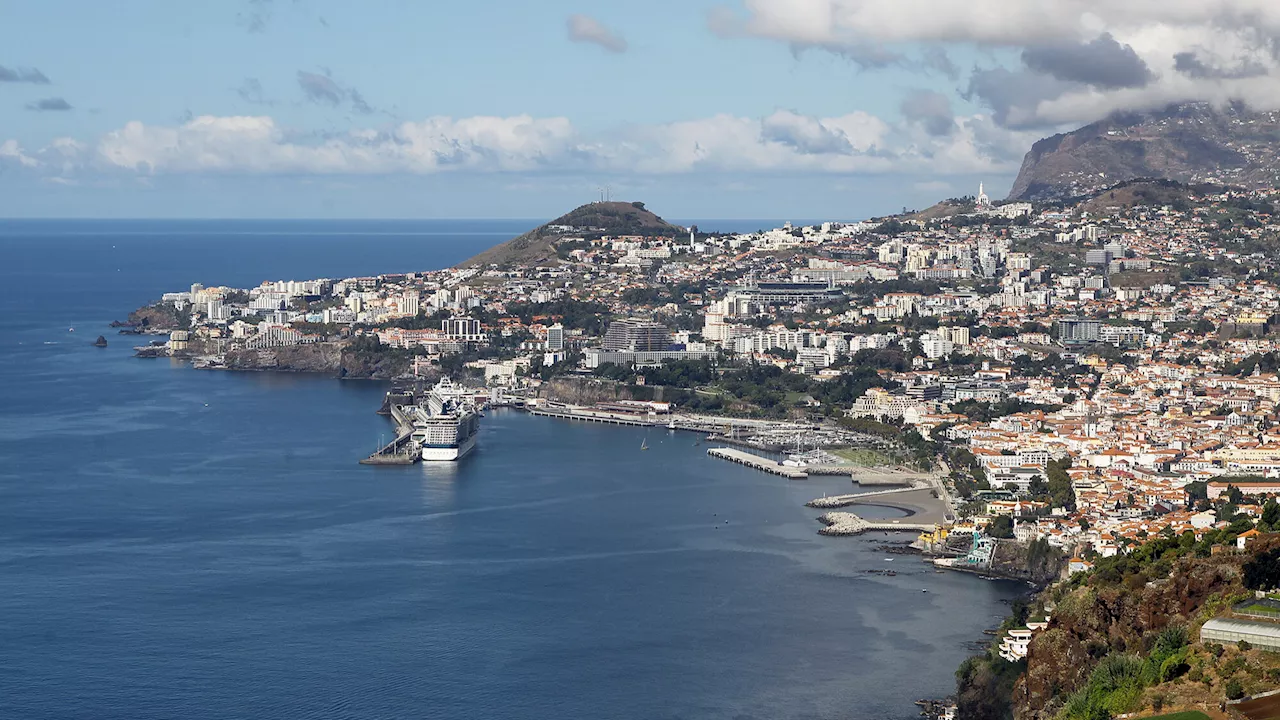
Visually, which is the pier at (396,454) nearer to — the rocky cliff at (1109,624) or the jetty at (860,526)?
the jetty at (860,526)

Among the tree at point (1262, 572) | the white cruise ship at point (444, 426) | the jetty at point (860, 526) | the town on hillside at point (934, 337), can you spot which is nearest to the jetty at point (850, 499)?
the town on hillside at point (934, 337)

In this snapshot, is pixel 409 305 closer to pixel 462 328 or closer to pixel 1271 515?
pixel 462 328

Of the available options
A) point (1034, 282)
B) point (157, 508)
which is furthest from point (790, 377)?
point (157, 508)

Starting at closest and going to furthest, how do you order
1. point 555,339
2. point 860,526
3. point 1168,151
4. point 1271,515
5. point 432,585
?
point 1271,515 → point 432,585 → point 860,526 → point 555,339 → point 1168,151

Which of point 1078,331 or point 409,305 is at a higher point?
point 1078,331

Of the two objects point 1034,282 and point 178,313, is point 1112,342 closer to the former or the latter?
point 1034,282

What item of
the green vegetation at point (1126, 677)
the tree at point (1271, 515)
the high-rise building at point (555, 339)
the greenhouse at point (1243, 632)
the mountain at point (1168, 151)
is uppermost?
the mountain at point (1168, 151)

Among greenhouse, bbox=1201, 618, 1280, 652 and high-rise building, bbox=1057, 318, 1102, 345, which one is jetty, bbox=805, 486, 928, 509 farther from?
high-rise building, bbox=1057, 318, 1102, 345

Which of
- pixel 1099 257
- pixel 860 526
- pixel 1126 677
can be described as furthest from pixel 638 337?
pixel 1126 677
